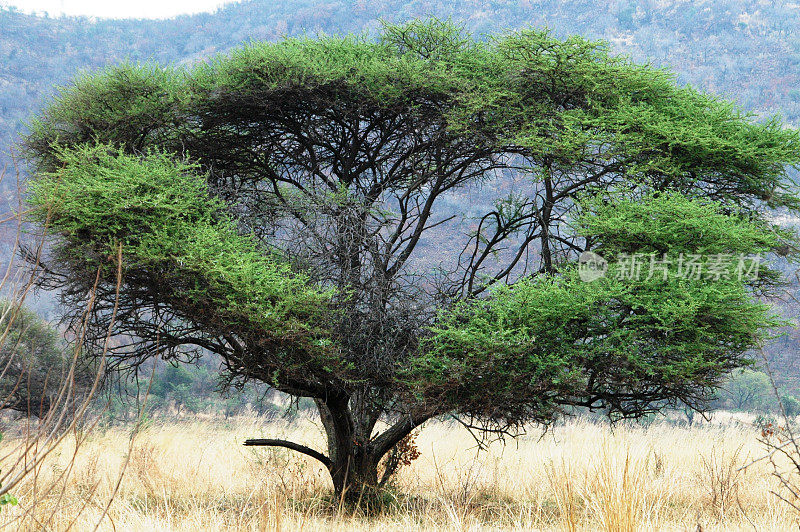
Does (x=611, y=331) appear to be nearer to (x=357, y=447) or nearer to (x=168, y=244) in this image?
(x=357, y=447)

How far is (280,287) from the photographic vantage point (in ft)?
21.5

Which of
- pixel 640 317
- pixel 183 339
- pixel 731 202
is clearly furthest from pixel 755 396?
pixel 183 339

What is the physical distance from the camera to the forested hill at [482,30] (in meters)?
48.5

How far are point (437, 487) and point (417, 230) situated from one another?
313 cm

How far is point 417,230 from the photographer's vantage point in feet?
28.6

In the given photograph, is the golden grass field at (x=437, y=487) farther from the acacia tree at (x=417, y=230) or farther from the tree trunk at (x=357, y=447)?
the acacia tree at (x=417, y=230)

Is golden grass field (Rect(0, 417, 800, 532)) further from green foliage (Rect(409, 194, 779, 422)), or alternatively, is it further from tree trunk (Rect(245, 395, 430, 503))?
green foliage (Rect(409, 194, 779, 422))

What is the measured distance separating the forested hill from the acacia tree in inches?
1552

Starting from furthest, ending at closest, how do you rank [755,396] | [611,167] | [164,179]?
[755,396] < [611,167] < [164,179]

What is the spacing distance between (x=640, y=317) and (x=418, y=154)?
4069 mm

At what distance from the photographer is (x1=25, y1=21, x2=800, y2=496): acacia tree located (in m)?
6.56

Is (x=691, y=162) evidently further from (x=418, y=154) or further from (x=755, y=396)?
(x=755, y=396)

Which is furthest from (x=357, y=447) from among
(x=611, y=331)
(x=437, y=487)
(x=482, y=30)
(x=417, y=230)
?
(x=482, y=30)

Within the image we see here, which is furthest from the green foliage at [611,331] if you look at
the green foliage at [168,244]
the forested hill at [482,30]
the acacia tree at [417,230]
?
the forested hill at [482,30]
